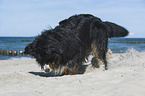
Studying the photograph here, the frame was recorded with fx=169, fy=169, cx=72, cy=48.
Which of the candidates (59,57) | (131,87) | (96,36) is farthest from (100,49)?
(131,87)

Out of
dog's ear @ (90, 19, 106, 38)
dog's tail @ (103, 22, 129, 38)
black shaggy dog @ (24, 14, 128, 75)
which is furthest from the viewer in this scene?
dog's tail @ (103, 22, 129, 38)

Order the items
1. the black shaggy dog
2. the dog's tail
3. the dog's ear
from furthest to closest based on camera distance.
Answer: the dog's tail < the dog's ear < the black shaggy dog

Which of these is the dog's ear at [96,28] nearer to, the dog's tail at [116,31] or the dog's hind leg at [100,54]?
the dog's hind leg at [100,54]

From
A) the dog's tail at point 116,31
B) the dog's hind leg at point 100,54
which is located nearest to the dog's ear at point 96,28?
the dog's hind leg at point 100,54

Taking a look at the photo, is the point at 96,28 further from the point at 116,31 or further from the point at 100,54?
the point at 116,31

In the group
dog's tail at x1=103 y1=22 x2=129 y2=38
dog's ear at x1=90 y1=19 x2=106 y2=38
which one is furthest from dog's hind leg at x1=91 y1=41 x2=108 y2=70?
dog's tail at x1=103 y1=22 x2=129 y2=38

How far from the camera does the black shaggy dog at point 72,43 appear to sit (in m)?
4.50

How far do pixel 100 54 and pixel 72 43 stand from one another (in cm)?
156

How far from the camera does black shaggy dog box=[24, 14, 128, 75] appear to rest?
14.8 feet

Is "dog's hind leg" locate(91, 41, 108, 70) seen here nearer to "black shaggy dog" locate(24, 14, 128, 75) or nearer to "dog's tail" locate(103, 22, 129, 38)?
"black shaggy dog" locate(24, 14, 128, 75)

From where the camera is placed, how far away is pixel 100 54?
19.9 ft

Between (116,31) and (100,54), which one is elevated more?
(116,31)

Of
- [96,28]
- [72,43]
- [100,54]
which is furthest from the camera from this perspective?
[100,54]

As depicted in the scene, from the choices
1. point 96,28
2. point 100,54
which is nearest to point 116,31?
point 96,28
